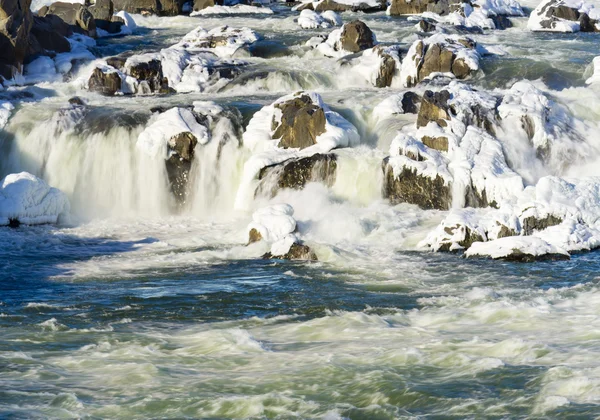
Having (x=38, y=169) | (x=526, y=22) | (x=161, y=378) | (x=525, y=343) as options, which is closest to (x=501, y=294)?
(x=525, y=343)

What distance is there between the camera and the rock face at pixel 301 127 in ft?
85.0

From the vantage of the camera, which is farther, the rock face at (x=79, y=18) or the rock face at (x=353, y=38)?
the rock face at (x=79, y=18)

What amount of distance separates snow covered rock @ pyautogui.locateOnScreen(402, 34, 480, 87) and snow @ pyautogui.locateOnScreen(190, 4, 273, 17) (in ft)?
59.4

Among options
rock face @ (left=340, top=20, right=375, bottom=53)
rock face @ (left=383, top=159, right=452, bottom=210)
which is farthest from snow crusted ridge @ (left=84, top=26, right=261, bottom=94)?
rock face @ (left=383, top=159, right=452, bottom=210)

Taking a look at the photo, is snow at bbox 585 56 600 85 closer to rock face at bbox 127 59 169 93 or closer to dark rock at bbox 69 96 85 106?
rock face at bbox 127 59 169 93

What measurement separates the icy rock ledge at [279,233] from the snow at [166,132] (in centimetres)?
511

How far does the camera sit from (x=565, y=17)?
139ft

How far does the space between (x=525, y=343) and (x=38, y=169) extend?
1599 centimetres

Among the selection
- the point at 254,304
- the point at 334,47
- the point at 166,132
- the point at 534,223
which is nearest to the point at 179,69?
the point at 334,47

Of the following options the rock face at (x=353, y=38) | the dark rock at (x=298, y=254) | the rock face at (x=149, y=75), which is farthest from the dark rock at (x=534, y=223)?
the rock face at (x=353, y=38)

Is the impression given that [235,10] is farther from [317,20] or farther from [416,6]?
[416,6]

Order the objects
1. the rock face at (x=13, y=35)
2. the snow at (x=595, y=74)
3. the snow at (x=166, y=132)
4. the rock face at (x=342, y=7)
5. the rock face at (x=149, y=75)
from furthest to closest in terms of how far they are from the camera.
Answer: the rock face at (x=342, y=7) < the rock face at (x=13, y=35) < the rock face at (x=149, y=75) < the snow at (x=595, y=74) < the snow at (x=166, y=132)

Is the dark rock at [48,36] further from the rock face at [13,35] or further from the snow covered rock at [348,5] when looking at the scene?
the snow covered rock at [348,5]

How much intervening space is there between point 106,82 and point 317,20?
42.8ft
